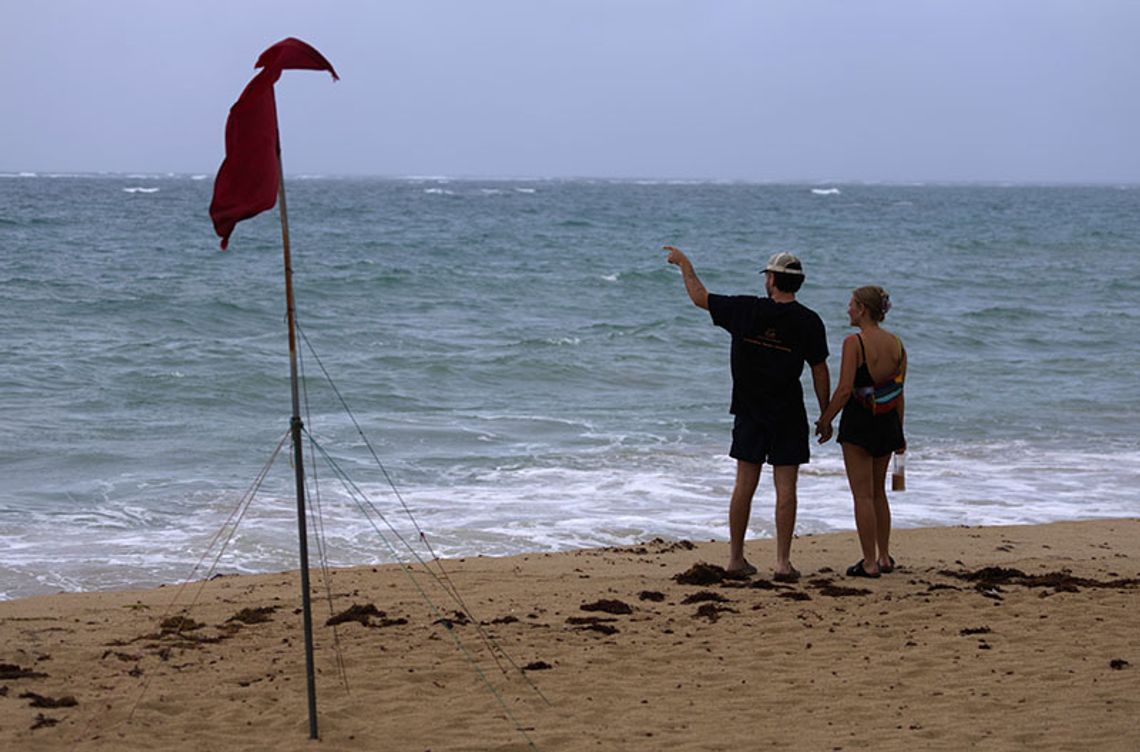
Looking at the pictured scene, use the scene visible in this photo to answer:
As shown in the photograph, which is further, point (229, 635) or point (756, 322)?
point (756, 322)

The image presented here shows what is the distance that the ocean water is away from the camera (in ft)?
29.1

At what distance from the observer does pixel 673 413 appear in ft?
43.7

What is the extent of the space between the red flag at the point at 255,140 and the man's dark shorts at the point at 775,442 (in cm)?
307

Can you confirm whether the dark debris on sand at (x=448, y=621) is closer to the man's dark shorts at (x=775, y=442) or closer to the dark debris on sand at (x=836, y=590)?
the man's dark shorts at (x=775, y=442)

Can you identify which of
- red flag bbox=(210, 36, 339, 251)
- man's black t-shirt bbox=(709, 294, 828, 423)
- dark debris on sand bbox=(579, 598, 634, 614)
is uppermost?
red flag bbox=(210, 36, 339, 251)

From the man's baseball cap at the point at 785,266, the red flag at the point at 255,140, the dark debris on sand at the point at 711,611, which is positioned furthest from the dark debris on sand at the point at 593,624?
the red flag at the point at 255,140

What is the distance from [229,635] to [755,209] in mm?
68502

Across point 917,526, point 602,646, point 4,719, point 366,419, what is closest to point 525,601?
point 602,646

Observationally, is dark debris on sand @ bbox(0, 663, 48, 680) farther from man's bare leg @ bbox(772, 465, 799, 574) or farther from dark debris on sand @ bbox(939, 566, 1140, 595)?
dark debris on sand @ bbox(939, 566, 1140, 595)

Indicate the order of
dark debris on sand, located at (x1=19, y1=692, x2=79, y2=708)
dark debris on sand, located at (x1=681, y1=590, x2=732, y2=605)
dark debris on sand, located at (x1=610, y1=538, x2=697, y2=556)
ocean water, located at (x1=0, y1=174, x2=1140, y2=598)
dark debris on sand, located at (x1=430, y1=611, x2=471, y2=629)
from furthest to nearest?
ocean water, located at (x1=0, y1=174, x2=1140, y2=598)
dark debris on sand, located at (x1=610, y1=538, x2=697, y2=556)
dark debris on sand, located at (x1=681, y1=590, x2=732, y2=605)
dark debris on sand, located at (x1=430, y1=611, x2=471, y2=629)
dark debris on sand, located at (x1=19, y1=692, x2=79, y2=708)

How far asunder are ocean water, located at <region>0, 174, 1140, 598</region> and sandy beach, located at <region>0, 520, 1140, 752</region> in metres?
1.64

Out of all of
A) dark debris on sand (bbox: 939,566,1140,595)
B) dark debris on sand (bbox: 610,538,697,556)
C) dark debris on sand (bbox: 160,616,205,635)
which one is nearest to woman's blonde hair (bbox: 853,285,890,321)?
dark debris on sand (bbox: 939,566,1140,595)

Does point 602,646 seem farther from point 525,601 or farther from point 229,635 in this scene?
point 229,635

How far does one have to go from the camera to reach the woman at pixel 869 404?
20.8ft
